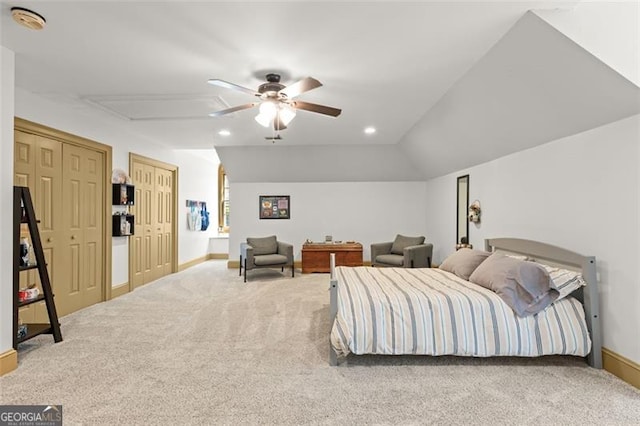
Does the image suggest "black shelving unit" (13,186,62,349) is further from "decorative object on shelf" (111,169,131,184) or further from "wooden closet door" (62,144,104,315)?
"decorative object on shelf" (111,169,131,184)

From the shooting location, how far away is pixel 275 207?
7395 millimetres

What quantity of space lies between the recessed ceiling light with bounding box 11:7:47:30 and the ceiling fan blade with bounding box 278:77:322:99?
5.48ft

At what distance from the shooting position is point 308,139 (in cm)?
586

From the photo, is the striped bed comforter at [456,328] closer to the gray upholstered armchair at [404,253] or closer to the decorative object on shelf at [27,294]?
the decorative object on shelf at [27,294]

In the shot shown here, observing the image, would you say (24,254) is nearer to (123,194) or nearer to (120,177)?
(123,194)

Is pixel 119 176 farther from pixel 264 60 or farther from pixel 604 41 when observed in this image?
pixel 604 41

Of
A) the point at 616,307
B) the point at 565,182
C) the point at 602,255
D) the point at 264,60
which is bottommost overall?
the point at 616,307

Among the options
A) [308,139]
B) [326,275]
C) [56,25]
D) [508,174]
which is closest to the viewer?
[56,25]

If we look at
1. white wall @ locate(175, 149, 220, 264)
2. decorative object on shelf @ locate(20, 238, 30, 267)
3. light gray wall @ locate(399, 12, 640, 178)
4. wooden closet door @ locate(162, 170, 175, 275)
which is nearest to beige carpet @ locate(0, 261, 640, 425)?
decorative object on shelf @ locate(20, 238, 30, 267)

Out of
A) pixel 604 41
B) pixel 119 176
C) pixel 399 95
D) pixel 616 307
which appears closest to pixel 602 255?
pixel 616 307

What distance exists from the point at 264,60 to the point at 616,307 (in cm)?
333

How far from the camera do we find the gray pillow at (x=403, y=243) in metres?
6.36

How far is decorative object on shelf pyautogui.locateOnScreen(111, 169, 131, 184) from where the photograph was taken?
491 cm

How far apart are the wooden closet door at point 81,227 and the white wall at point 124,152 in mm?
322
